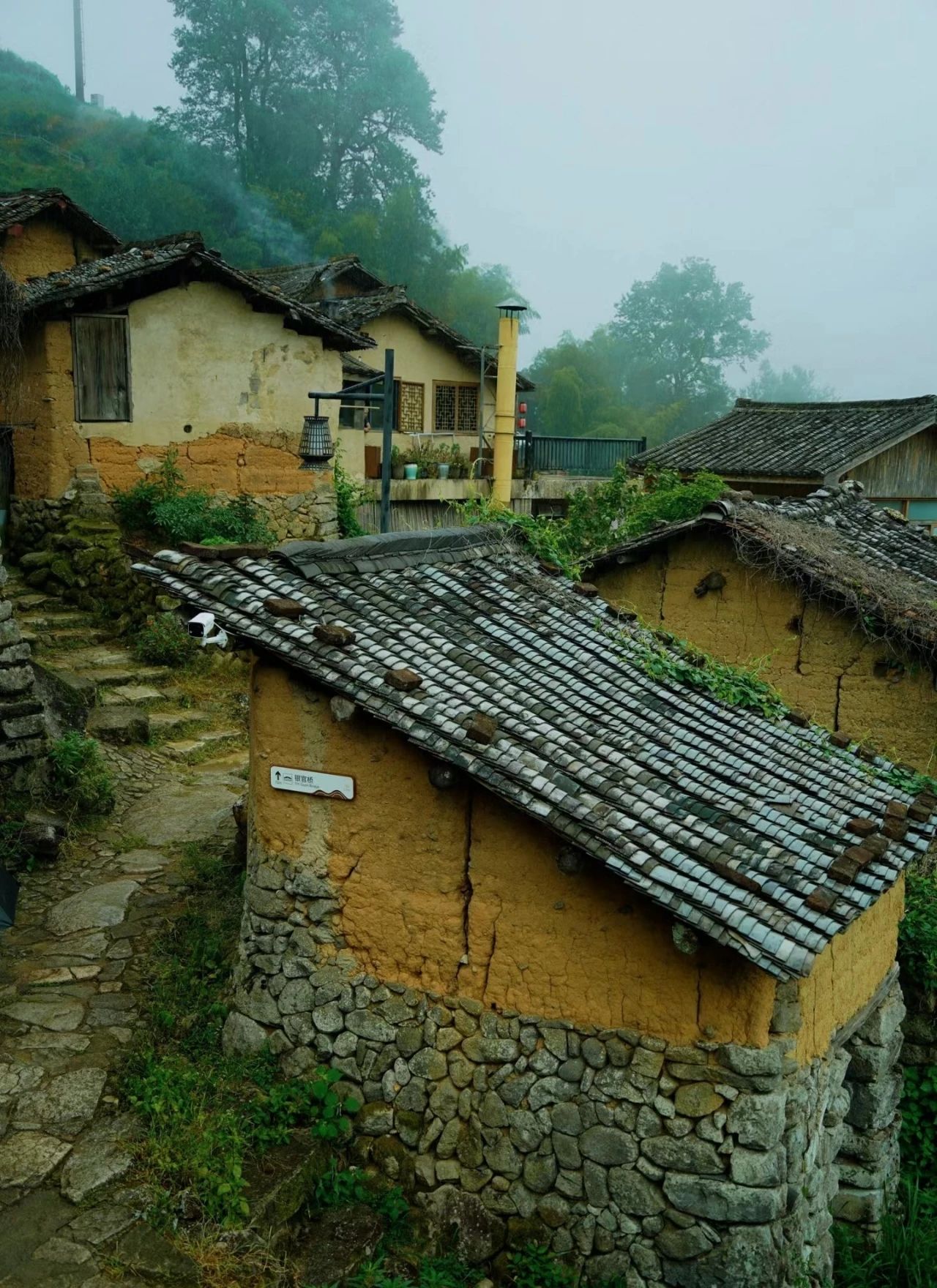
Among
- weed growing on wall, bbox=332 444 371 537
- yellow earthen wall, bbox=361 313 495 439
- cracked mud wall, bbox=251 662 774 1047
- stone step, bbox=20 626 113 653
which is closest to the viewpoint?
cracked mud wall, bbox=251 662 774 1047

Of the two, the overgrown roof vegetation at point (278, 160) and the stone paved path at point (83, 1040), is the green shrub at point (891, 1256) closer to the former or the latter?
the stone paved path at point (83, 1040)

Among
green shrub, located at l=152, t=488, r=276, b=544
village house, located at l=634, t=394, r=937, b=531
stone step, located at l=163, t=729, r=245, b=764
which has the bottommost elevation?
stone step, located at l=163, t=729, r=245, b=764

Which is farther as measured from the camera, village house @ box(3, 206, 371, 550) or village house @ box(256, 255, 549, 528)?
village house @ box(256, 255, 549, 528)

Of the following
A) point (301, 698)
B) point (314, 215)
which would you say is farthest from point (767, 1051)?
point (314, 215)

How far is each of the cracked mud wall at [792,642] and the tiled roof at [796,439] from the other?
7119mm

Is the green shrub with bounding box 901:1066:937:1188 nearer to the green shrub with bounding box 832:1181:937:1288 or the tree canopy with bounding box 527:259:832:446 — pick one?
the green shrub with bounding box 832:1181:937:1288

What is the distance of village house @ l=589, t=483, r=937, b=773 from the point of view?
1132 centimetres

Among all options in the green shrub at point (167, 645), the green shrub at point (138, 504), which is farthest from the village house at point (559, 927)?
the green shrub at point (138, 504)

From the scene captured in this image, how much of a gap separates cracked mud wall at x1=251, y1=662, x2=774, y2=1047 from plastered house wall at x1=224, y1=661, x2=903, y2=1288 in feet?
0.05

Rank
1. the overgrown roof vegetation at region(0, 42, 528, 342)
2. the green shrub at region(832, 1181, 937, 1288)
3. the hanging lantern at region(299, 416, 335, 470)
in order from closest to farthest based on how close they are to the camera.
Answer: the green shrub at region(832, 1181, 937, 1288) → the hanging lantern at region(299, 416, 335, 470) → the overgrown roof vegetation at region(0, 42, 528, 342)

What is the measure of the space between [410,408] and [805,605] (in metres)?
18.4

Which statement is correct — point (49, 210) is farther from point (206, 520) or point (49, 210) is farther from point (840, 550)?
point (840, 550)

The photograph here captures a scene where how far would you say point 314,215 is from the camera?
4688cm

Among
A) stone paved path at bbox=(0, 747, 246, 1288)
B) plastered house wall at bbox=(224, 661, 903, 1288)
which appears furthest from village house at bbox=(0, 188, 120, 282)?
plastered house wall at bbox=(224, 661, 903, 1288)
